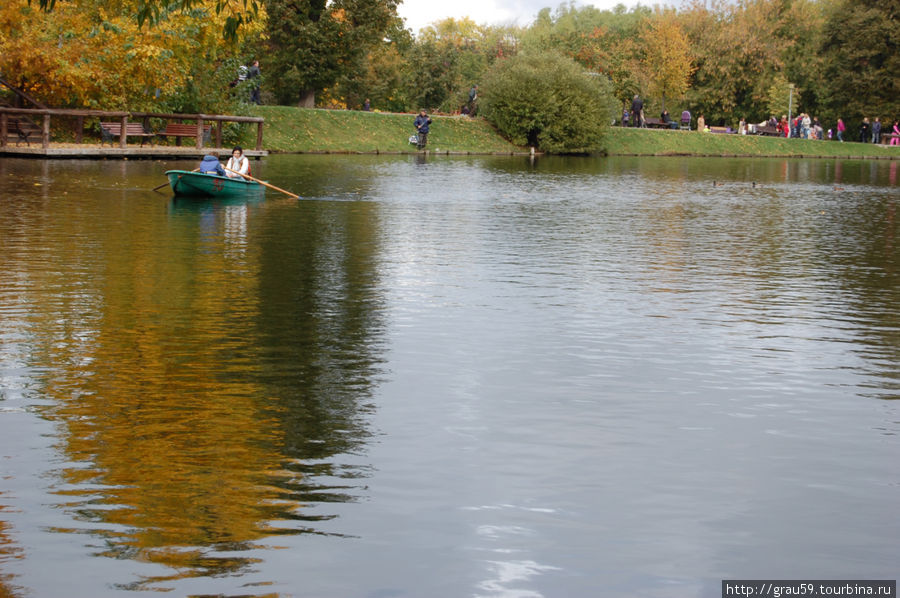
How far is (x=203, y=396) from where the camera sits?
372 inches

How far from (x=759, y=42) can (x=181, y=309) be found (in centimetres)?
8781

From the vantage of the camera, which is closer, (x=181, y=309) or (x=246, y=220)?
(x=181, y=309)

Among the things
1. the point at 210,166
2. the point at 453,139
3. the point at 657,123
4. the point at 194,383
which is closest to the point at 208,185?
the point at 210,166

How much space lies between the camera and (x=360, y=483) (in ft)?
24.3

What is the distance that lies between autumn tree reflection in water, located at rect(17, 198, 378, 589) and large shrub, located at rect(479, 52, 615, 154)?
51.7 metres

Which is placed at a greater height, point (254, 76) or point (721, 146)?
point (254, 76)

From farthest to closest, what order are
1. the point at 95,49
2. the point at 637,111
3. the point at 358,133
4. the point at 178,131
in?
the point at 637,111 < the point at 358,133 < the point at 178,131 < the point at 95,49

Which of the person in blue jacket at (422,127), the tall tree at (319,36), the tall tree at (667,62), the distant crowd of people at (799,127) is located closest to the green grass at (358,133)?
the person in blue jacket at (422,127)

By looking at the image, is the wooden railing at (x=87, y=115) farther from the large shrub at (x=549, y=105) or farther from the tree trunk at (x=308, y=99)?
the large shrub at (x=549, y=105)

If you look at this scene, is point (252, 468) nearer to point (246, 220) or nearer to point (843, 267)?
point (843, 267)

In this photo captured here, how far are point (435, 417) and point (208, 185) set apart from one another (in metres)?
19.2

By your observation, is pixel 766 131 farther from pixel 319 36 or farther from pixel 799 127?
pixel 319 36

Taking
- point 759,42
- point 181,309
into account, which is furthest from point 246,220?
point 759,42

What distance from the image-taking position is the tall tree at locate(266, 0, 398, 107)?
64188 mm
